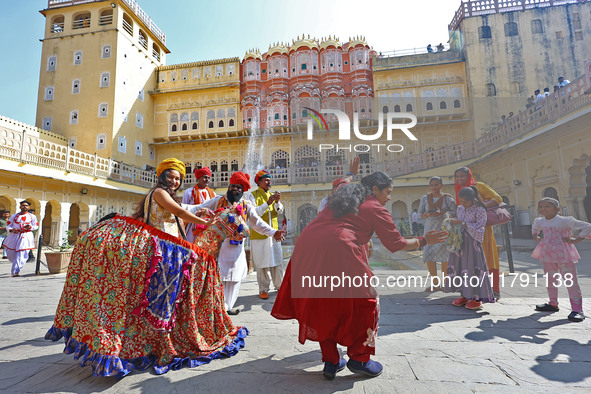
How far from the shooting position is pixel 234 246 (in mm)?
3225

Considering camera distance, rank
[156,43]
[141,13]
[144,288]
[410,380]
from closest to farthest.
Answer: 1. [410,380]
2. [144,288]
3. [141,13]
4. [156,43]

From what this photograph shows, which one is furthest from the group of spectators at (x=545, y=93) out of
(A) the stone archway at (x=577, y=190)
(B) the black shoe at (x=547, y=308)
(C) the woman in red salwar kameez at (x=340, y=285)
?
(C) the woman in red salwar kameez at (x=340, y=285)

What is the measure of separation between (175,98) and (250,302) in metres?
22.2

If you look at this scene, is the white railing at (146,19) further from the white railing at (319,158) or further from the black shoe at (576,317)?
the black shoe at (576,317)

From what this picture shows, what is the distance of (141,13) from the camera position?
2252 centimetres

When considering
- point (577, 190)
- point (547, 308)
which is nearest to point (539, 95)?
point (577, 190)

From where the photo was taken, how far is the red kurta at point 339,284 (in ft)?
5.93

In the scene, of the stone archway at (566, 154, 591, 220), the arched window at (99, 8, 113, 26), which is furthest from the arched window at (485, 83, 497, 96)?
the arched window at (99, 8, 113, 26)

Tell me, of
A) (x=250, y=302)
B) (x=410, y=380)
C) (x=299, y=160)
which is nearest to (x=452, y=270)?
(x=410, y=380)

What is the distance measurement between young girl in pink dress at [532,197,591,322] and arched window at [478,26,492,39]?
20741 mm

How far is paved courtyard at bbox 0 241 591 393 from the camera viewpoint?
5.73 ft

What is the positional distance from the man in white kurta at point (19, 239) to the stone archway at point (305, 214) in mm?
13395

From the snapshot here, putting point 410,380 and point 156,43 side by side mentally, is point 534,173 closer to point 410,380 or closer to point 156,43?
point 410,380

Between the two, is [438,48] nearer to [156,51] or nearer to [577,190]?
[577,190]
